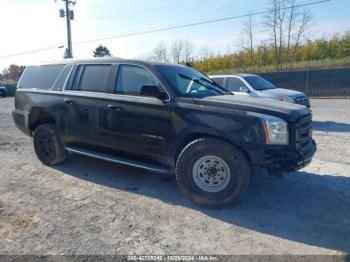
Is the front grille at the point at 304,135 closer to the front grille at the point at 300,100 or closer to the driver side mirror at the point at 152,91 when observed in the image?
the driver side mirror at the point at 152,91

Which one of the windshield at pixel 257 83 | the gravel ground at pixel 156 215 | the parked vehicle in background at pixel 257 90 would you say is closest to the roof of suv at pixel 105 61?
the gravel ground at pixel 156 215

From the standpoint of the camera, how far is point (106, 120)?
16.1 ft

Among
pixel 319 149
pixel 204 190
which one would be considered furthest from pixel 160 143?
pixel 319 149

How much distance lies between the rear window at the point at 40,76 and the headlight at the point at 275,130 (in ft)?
12.6

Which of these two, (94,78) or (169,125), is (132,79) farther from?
(169,125)

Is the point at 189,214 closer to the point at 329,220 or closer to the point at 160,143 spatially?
the point at 160,143

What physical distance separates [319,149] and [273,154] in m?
3.68

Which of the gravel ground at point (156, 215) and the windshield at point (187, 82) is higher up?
the windshield at point (187, 82)

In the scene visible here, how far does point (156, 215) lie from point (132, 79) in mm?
2079

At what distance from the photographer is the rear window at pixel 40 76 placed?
5852 millimetres

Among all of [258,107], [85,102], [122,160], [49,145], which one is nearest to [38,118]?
[49,145]

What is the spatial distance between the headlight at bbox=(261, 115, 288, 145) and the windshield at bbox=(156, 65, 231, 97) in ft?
3.96

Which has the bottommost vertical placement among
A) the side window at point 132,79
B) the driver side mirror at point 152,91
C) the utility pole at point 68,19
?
the driver side mirror at point 152,91

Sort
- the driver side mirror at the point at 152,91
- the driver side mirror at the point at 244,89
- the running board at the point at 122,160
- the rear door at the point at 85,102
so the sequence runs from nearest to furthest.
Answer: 1. the driver side mirror at the point at 152,91
2. the running board at the point at 122,160
3. the rear door at the point at 85,102
4. the driver side mirror at the point at 244,89
